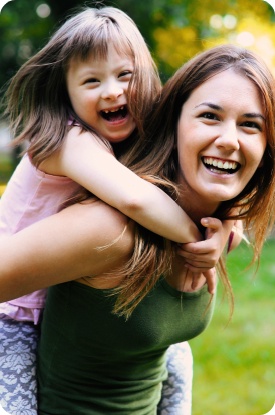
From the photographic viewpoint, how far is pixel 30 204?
7.73 ft

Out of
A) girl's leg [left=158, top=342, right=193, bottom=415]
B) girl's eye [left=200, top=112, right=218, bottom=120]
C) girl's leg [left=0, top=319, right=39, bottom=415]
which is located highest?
girl's eye [left=200, top=112, right=218, bottom=120]

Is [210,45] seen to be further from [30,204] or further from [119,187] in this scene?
[119,187]

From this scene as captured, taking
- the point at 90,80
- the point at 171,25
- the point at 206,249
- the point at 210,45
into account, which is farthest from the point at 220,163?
the point at 171,25

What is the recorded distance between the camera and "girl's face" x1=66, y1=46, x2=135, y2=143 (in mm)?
2406

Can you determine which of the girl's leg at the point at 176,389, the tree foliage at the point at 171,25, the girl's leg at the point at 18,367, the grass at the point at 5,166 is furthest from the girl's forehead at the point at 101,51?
the grass at the point at 5,166

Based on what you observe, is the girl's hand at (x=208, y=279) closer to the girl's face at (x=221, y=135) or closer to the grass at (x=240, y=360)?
the girl's face at (x=221, y=135)

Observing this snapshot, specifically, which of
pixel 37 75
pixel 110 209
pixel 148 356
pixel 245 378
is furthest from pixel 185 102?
pixel 245 378

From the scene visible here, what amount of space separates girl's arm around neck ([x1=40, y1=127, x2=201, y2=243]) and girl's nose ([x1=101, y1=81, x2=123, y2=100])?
0.73 feet

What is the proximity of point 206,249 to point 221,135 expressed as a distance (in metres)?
0.37

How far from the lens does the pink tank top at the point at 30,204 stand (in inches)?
91.7

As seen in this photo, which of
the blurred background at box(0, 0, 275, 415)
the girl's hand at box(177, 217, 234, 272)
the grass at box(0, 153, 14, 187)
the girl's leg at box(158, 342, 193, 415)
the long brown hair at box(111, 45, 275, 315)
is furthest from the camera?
the grass at box(0, 153, 14, 187)

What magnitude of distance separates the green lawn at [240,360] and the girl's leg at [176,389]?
3.33ft

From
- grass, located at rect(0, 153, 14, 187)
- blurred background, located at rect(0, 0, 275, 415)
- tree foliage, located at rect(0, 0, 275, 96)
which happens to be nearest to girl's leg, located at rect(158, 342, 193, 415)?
blurred background, located at rect(0, 0, 275, 415)

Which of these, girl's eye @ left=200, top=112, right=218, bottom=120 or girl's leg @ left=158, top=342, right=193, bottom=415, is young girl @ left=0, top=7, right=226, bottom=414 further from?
girl's leg @ left=158, top=342, right=193, bottom=415
